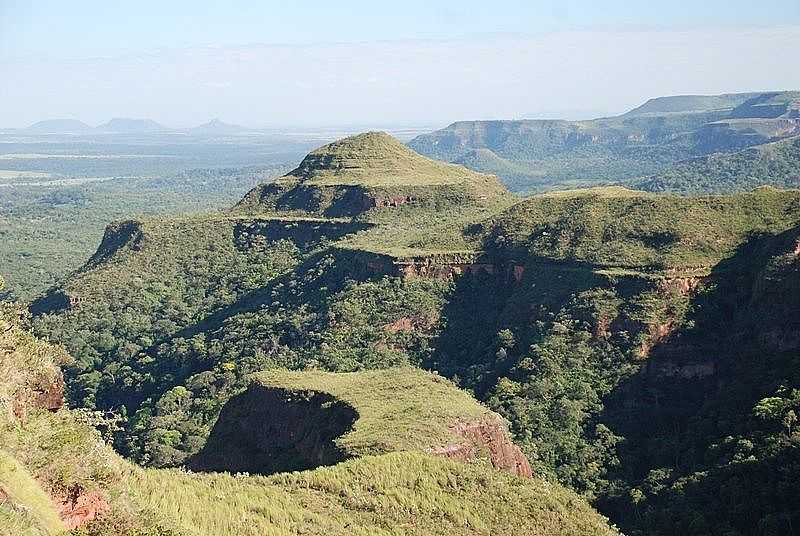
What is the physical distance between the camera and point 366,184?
9400 cm

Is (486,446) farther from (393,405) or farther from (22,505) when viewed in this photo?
(22,505)

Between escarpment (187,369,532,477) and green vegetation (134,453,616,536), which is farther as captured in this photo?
escarpment (187,369,532,477)

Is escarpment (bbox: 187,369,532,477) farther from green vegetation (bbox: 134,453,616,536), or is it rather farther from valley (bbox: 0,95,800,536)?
green vegetation (bbox: 134,453,616,536)

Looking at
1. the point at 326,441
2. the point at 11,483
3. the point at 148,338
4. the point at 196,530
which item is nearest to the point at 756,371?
the point at 326,441

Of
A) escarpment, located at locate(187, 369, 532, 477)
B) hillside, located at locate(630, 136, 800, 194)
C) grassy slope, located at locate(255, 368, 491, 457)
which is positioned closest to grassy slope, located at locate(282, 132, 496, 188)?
grassy slope, located at locate(255, 368, 491, 457)

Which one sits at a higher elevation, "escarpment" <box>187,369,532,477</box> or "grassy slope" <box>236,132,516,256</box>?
"grassy slope" <box>236,132,516,256</box>

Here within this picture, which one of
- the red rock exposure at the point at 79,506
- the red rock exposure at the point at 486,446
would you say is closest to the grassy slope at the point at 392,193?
the red rock exposure at the point at 486,446

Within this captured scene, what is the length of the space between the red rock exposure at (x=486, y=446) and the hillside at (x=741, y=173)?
121 meters

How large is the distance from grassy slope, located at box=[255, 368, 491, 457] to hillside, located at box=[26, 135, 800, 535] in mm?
219

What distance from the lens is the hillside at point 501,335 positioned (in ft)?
137

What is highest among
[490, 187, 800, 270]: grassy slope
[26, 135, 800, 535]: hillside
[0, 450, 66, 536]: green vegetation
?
[0, 450, 66, 536]: green vegetation

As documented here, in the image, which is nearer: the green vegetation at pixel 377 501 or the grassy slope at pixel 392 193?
the green vegetation at pixel 377 501

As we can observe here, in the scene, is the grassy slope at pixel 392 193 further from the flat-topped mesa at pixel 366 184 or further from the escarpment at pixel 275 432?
the escarpment at pixel 275 432

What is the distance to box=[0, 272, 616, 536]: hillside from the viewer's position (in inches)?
712
